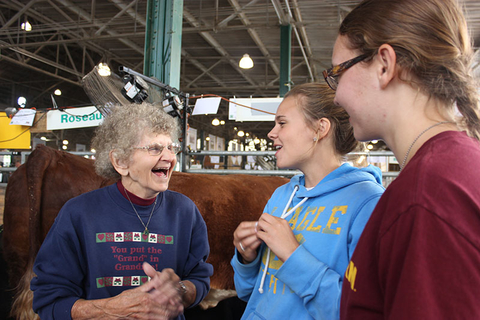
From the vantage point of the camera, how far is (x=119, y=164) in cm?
166

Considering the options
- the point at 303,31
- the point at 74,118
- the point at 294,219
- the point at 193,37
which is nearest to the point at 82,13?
the point at 193,37

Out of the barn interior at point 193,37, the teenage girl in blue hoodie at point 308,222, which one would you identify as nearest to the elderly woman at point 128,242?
the teenage girl in blue hoodie at point 308,222

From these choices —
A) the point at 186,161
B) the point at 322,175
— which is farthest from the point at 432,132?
the point at 186,161

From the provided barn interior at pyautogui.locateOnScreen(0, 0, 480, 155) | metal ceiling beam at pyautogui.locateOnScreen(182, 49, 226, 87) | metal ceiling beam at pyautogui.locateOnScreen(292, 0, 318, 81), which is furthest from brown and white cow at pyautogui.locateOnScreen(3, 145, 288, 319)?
metal ceiling beam at pyautogui.locateOnScreen(182, 49, 226, 87)

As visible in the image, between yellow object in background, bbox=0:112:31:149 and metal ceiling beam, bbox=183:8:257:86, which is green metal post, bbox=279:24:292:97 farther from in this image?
yellow object in background, bbox=0:112:31:149

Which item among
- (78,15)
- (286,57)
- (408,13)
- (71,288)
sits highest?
(78,15)

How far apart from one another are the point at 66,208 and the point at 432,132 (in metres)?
1.44

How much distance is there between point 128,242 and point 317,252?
85 centimetres

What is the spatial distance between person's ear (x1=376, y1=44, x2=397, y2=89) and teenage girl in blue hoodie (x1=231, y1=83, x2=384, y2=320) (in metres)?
0.47

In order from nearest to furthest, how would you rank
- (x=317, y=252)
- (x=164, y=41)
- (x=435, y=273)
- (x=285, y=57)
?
(x=435, y=273) < (x=317, y=252) < (x=164, y=41) < (x=285, y=57)

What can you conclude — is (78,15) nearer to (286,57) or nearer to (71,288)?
(286,57)

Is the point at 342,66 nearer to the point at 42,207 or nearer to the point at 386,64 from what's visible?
the point at 386,64

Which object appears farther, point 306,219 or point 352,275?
point 306,219

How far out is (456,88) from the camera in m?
0.72
